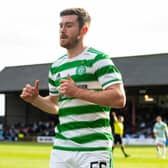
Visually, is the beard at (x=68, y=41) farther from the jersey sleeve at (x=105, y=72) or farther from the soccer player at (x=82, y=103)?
the jersey sleeve at (x=105, y=72)

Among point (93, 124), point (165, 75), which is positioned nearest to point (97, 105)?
point (93, 124)

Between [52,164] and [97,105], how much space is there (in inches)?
28.1

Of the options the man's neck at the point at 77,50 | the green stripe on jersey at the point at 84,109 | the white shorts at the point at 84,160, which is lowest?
the white shorts at the point at 84,160

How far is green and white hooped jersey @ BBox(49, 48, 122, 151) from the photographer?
5.66m

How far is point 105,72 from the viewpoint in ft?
18.4

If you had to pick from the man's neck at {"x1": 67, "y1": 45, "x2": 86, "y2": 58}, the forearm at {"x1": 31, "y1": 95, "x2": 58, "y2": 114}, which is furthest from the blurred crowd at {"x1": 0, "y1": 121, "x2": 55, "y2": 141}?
the man's neck at {"x1": 67, "y1": 45, "x2": 86, "y2": 58}

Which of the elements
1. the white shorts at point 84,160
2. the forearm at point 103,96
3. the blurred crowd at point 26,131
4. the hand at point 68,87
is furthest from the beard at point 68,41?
the blurred crowd at point 26,131

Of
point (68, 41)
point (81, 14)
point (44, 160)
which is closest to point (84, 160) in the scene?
point (68, 41)

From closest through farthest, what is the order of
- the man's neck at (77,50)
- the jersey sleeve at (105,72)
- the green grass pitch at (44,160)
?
the jersey sleeve at (105,72), the man's neck at (77,50), the green grass pitch at (44,160)

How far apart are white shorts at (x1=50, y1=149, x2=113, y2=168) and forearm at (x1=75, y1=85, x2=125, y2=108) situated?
513 millimetres

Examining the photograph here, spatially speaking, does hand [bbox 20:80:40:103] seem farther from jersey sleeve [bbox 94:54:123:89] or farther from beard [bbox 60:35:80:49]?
jersey sleeve [bbox 94:54:123:89]

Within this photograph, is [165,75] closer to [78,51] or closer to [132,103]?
[132,103]

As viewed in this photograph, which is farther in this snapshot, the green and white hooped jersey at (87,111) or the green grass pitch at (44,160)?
the green grass pitch at (44,160)

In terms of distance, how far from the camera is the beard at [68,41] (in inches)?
226
